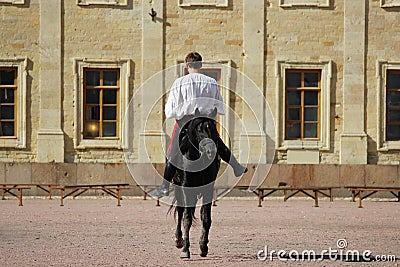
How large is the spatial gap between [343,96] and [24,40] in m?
7.99

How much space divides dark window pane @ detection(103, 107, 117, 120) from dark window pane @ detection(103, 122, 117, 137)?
151 millimetres

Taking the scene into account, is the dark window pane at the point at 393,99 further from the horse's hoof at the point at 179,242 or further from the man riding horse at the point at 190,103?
the man riding horse at the point at 190,103

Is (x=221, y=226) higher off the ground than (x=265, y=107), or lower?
lower

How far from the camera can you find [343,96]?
1144 inches

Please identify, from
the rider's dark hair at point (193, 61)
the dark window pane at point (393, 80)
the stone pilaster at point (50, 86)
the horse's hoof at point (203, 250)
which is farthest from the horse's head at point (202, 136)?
the dark window pane at point (393, 80)

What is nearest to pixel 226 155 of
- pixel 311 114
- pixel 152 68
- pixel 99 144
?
pixel 152 68

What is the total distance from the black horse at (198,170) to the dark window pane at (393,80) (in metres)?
17.3

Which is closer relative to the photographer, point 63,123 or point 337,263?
point 337,263

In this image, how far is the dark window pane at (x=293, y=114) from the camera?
96.4ft

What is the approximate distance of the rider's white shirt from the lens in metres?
12.7

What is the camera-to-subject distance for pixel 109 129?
2919cm

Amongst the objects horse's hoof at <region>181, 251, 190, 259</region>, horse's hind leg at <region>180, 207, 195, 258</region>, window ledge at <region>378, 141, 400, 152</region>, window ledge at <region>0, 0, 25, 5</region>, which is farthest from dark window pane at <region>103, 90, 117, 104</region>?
horse's hoof at <region>181, 251, 190, 259</region>

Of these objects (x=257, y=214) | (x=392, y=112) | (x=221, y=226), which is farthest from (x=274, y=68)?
(x=221, y=226)

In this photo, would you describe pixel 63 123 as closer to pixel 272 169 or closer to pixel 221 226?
pixel 272 169
